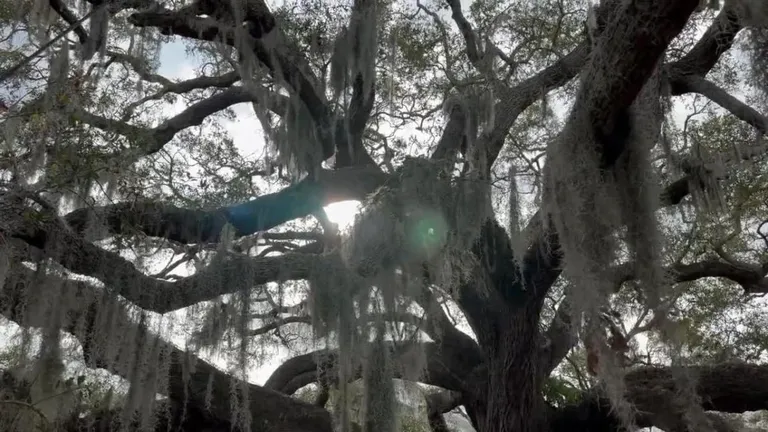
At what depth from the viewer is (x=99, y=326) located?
3.91 metres

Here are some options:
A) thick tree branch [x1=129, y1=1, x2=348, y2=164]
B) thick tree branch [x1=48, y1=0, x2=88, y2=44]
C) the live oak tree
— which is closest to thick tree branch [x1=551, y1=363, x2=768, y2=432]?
the live oak tree

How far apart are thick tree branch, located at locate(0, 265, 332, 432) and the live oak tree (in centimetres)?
2

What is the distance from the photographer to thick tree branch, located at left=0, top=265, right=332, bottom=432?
12.5 feet

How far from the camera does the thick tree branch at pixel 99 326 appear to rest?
3.80m

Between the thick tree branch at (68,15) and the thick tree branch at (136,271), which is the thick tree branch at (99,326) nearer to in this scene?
the thick tree branch at (136,271)

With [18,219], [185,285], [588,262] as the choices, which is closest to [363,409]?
[185,285]

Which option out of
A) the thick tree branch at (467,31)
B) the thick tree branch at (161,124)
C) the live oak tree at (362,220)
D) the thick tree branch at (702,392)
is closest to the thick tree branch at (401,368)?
the live oak tree at (362,220)

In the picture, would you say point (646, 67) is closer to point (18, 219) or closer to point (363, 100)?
point (363, 100)

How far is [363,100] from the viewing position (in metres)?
5.03

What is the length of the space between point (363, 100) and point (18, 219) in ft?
8.53

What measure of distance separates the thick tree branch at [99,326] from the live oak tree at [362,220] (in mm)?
16

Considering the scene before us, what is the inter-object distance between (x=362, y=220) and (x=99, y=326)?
68.9 inches

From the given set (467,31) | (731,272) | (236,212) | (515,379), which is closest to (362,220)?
(236,212)

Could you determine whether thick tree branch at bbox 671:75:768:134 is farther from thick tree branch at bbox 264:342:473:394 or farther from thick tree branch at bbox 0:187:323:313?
thick tree branch at bbox 0:187:323:313
